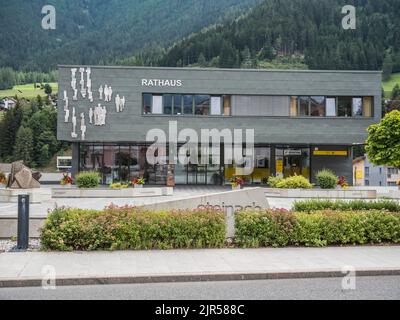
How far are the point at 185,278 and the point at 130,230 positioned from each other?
9.76ft

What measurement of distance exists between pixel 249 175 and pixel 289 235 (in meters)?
31.5

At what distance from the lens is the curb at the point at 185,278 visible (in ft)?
28.5

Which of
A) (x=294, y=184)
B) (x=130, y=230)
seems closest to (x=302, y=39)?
(x=294, y=184)

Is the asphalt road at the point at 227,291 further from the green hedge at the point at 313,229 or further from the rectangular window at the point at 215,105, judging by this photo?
the rectangular window at the point at 215,105

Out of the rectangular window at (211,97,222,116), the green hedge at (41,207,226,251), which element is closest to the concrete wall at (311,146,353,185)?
the rectangular window at (211,97,222,116)

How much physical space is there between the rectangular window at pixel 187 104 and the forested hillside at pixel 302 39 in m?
97.9

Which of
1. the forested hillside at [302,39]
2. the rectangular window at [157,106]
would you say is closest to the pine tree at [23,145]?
the forested hillside at [302,39]

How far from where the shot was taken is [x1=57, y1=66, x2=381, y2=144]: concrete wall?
40219 mm

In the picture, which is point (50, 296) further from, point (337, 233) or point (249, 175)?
point (249, 175)

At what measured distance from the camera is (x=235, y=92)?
133 ft

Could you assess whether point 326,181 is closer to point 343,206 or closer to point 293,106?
point 293,106

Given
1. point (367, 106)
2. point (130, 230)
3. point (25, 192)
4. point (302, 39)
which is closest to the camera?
point (130, 230)

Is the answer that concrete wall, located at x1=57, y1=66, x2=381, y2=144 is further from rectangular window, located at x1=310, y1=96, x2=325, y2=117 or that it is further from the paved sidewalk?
the paved sidewalk
